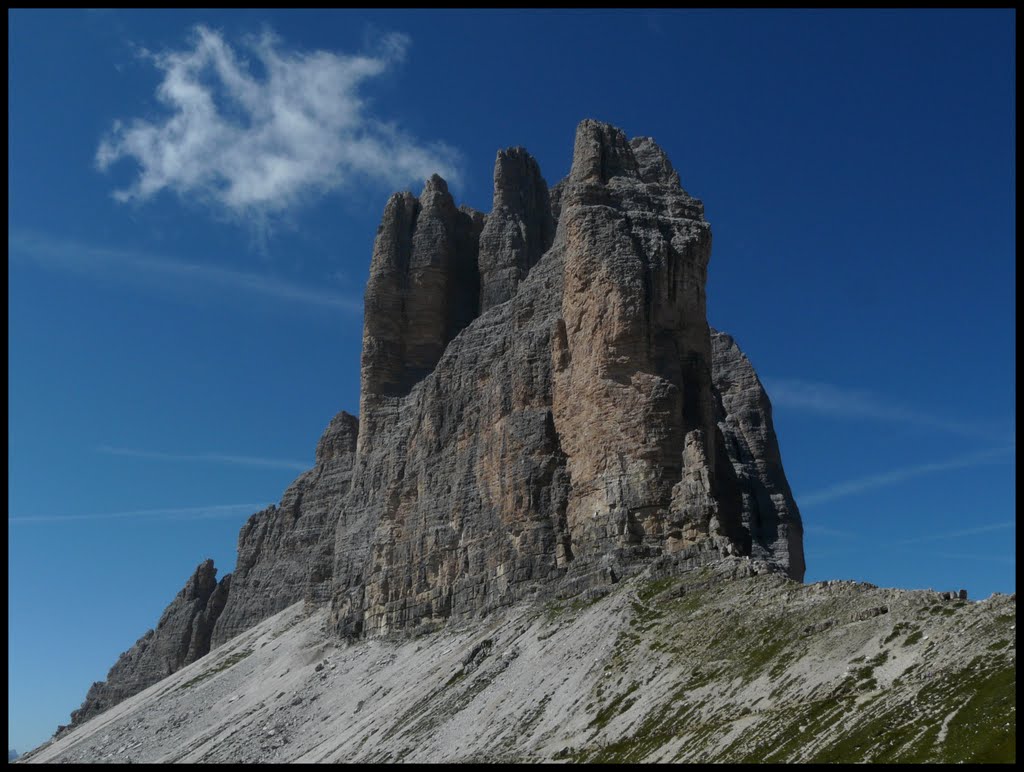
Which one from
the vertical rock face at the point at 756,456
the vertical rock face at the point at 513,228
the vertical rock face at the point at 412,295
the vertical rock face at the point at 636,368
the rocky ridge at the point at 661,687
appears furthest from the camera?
the vertical rock face at the point at 412,295

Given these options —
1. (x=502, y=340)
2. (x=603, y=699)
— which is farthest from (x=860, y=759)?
(x=502, y=340)

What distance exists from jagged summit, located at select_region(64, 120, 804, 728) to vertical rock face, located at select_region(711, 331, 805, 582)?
0.27 m

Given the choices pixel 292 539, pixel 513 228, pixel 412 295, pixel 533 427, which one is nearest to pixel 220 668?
pixel 292 539

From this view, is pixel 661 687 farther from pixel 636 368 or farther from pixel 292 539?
pixel 292 539

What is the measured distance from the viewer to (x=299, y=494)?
15475 centimetres

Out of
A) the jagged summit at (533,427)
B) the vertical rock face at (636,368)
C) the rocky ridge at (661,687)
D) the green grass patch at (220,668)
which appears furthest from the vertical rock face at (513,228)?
the rocky ridge at (661,687)

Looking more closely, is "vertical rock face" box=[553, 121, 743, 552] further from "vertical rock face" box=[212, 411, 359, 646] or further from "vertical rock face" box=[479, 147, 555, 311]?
"vertical rock face" box=[212, 411, 359, 646]

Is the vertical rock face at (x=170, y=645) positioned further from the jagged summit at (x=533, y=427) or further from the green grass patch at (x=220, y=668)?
the green grass patch at (x=220, y=668)

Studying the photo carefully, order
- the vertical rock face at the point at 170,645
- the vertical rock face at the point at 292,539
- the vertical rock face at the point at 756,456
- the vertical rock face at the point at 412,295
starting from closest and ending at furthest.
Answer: the vertical rock face at the point at 756,456, the vertical rock face at the point at 412,295, the vertical rock face at the point at 292,539, the vertical rock face at the point at 170,645

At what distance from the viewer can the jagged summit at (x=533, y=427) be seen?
83.1 meters

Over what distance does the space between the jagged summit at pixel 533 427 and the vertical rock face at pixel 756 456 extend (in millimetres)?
268

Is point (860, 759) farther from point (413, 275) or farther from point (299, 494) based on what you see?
point (299, 494)

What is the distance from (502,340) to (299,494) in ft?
188

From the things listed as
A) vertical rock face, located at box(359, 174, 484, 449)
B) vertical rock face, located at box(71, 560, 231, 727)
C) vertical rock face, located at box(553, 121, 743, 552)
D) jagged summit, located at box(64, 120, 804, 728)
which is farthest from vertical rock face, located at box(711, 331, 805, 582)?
vertical rock face, located at box(71, 560, 231, 727)
